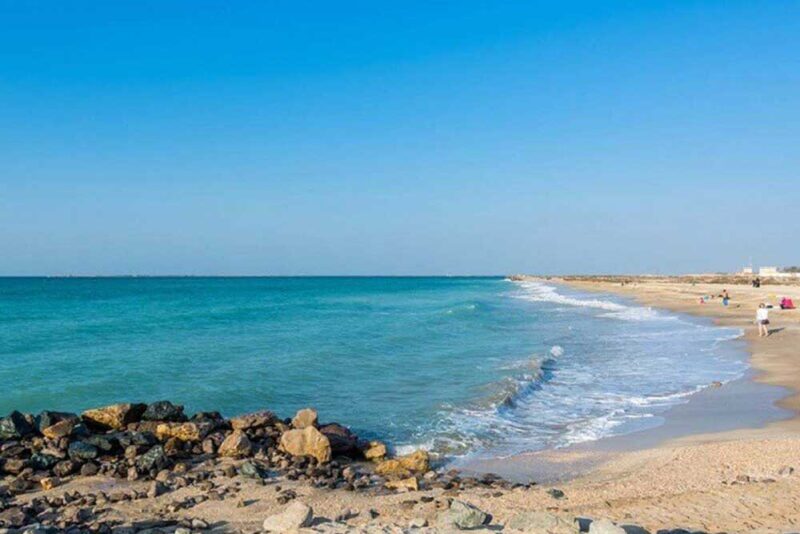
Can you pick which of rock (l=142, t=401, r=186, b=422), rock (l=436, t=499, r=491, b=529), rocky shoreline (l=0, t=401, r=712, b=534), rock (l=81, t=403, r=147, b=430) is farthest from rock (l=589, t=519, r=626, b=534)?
rock (l=81, t=403, r=147, b=430)

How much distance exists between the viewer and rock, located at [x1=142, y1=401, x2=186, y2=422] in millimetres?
12898

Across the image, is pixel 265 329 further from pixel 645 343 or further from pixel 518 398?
pixel 518 398

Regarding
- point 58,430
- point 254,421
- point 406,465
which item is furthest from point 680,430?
point 58,430

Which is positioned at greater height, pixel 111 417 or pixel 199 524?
pixel 111 417

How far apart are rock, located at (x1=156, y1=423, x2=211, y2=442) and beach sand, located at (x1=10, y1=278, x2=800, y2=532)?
6.55ft

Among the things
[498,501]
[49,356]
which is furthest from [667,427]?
[49,356]

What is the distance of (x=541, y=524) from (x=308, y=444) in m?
5.48

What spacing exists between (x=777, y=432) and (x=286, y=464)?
9.31m

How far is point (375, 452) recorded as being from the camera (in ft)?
37.6

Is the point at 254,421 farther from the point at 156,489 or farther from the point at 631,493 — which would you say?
the point at 631,493

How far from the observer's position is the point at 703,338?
30.4 metres

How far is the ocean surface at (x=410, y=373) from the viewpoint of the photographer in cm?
1435

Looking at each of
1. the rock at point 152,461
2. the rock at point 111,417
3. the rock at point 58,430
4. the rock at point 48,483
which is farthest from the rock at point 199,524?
the rock at point 111,417

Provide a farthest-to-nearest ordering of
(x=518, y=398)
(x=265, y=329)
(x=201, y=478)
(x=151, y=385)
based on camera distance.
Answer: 1. (x=265, y=329)
2. (x=151, y=385)
3. (x=518, y=398)
4. (x=201, y=478)
